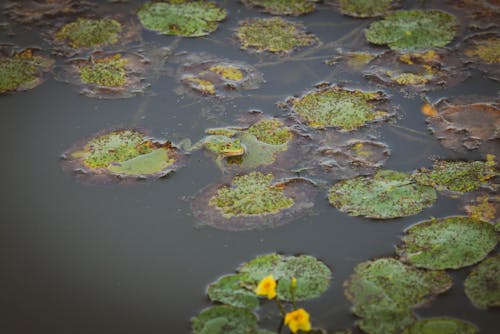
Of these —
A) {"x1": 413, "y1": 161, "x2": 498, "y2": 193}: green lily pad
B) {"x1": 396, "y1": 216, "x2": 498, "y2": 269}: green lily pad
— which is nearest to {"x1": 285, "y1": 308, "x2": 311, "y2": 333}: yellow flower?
{"x1": 396, "y1": 216, "x2": 498, "y2": 269}: green lily pad

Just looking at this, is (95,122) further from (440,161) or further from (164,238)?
(440,161)

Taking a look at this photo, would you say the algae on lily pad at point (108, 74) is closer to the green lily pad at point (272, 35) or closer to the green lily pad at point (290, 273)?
the green lily pad at point (272, 35)

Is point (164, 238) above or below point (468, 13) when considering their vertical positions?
below

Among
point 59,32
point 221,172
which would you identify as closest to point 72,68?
point 59,32

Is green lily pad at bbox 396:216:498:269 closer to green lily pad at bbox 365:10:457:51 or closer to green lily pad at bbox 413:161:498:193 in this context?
green lily pad at bbox 413:161:498:193

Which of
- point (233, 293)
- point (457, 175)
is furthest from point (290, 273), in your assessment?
Result: point (457, 175)
